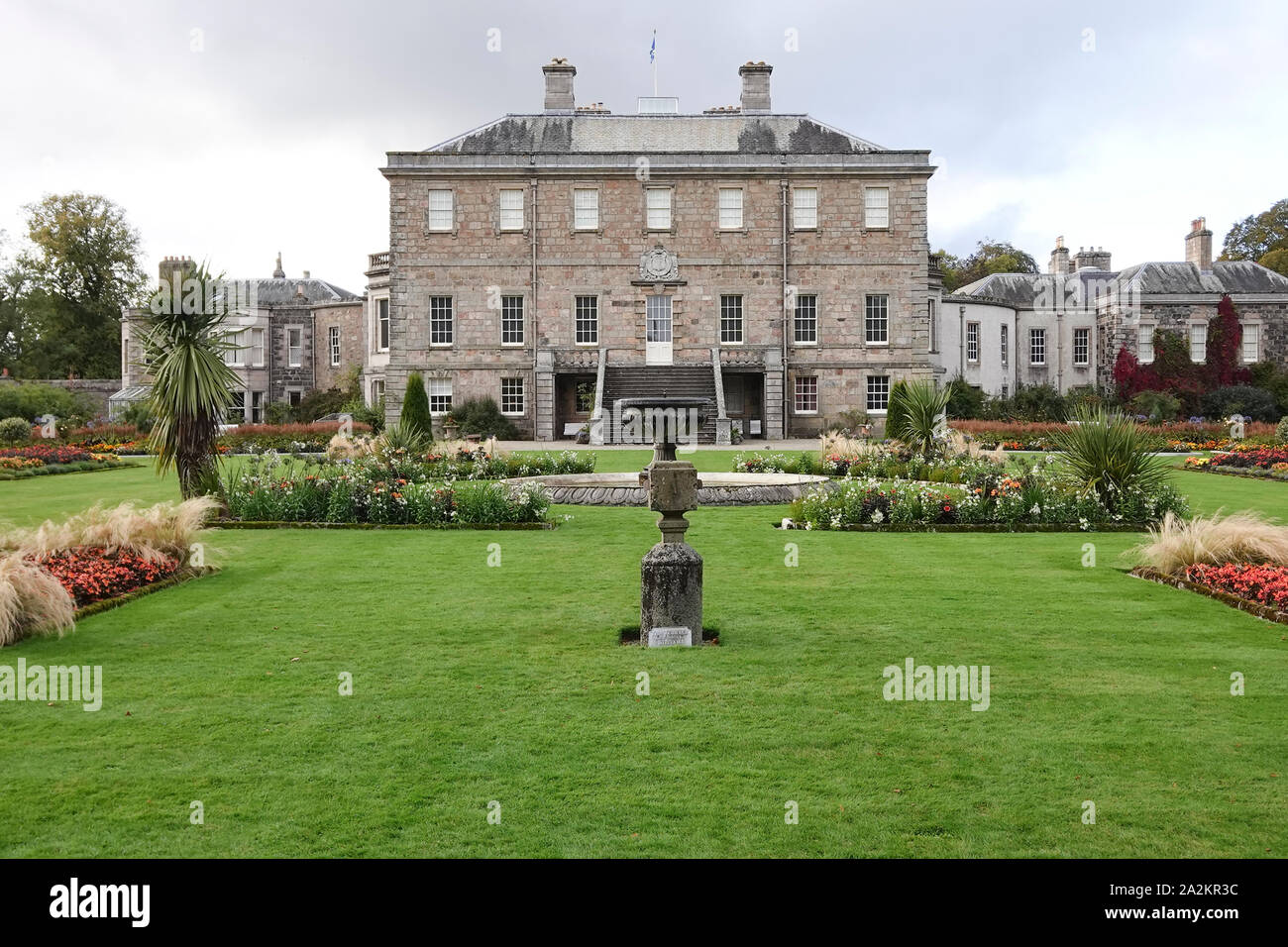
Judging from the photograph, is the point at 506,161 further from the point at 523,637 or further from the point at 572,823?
the point at 572,823

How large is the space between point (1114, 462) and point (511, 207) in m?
28.6

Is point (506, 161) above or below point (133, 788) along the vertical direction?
above

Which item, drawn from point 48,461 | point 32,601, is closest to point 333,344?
point 48,461

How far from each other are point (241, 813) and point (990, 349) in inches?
1882

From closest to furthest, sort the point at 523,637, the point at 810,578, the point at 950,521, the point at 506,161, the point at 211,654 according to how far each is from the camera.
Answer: the point at 211,654 < the point at 523,637 < the point at 810,578 < the point at 950,521 < the point at 506,161

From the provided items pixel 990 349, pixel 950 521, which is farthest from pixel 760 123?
pixel 950 521

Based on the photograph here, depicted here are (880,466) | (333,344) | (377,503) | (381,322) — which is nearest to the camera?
(377,503)

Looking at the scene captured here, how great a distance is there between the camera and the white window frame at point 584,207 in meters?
39.3

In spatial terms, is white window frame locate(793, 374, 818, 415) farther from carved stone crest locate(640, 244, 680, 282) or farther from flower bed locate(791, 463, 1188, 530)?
flower bed locate(791, 463, 1188, 530)

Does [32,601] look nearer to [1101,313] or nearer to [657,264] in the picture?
[657,264]

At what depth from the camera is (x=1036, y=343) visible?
50.6 metres

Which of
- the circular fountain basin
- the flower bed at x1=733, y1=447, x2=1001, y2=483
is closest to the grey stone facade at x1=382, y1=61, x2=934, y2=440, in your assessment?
the flower bed at x1=733, y1=447, x2=1001, y2=483
